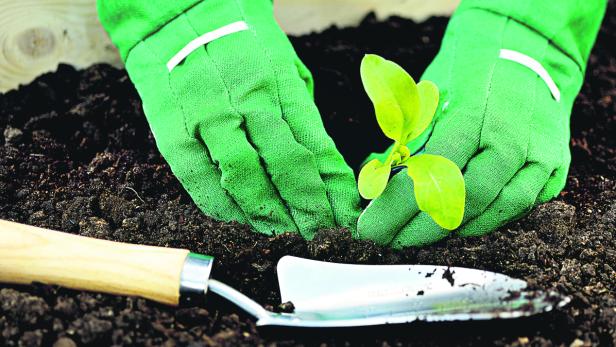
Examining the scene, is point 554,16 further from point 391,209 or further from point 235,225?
point 235,225

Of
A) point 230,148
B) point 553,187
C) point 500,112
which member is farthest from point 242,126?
point 553,187

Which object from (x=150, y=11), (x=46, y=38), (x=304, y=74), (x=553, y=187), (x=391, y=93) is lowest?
(x=553, y=187)

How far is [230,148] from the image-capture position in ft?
3.69

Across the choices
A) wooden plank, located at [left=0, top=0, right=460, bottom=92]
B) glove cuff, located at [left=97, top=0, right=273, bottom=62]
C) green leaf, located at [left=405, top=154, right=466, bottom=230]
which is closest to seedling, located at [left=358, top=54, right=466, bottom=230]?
green leaf, located at [left=405, top=154, right=466, bottom=230]

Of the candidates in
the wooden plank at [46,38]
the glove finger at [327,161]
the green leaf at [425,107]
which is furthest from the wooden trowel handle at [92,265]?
the wooden plank at [46,38]

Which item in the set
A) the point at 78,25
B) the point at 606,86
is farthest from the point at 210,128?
the point at 606,86

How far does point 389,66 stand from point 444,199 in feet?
0.69

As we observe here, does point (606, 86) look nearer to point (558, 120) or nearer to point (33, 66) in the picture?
point (558, 120)

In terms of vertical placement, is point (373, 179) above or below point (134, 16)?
below

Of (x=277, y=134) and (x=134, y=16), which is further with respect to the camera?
(x=134, y=16)

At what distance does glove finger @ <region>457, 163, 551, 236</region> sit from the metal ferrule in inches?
16.9

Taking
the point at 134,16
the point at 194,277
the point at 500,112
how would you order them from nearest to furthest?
1. the point at 194,277
2. the point at 500,112
3. the point at 134,16

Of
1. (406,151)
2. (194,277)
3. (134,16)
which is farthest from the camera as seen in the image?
(134,16)

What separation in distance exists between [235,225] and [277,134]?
16 centimetres
